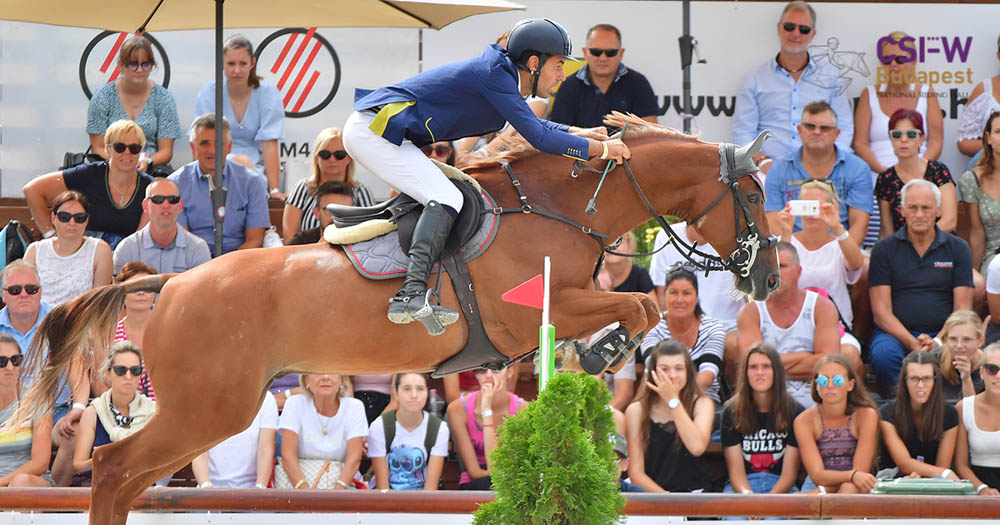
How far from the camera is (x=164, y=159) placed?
31.6ft

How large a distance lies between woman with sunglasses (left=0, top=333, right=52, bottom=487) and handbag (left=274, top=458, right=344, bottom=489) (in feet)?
4.45

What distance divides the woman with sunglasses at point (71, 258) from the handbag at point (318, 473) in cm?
198

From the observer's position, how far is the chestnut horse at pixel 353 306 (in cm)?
578

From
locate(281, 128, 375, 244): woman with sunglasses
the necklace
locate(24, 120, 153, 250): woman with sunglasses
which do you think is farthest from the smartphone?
locate(24, 120, 153, 250): woman with sunglasses

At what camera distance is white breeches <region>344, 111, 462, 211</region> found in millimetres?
5688

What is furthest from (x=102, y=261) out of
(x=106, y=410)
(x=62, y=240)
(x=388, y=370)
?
(x=388, y=370)

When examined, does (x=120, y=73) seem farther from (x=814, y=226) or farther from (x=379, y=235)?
(x=814, y=226)

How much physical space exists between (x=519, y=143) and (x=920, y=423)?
125 inches

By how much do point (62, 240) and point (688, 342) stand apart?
4252 mm

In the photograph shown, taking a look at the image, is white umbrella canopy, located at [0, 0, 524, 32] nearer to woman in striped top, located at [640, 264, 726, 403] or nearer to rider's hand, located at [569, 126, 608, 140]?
rider's hand, located at [569, 126, 608, 140]

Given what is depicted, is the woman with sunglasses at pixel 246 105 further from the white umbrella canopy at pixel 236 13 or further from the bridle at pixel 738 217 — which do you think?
the bridle at pixel 738 217

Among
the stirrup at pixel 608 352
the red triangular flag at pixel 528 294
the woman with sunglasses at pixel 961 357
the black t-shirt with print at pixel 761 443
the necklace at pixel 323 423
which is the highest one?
the red triangular flag at pixel 528 294

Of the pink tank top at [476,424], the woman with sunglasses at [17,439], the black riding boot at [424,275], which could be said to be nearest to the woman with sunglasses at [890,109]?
the pink tank top at [476,424]

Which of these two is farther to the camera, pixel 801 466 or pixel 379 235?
pixel 801 466
